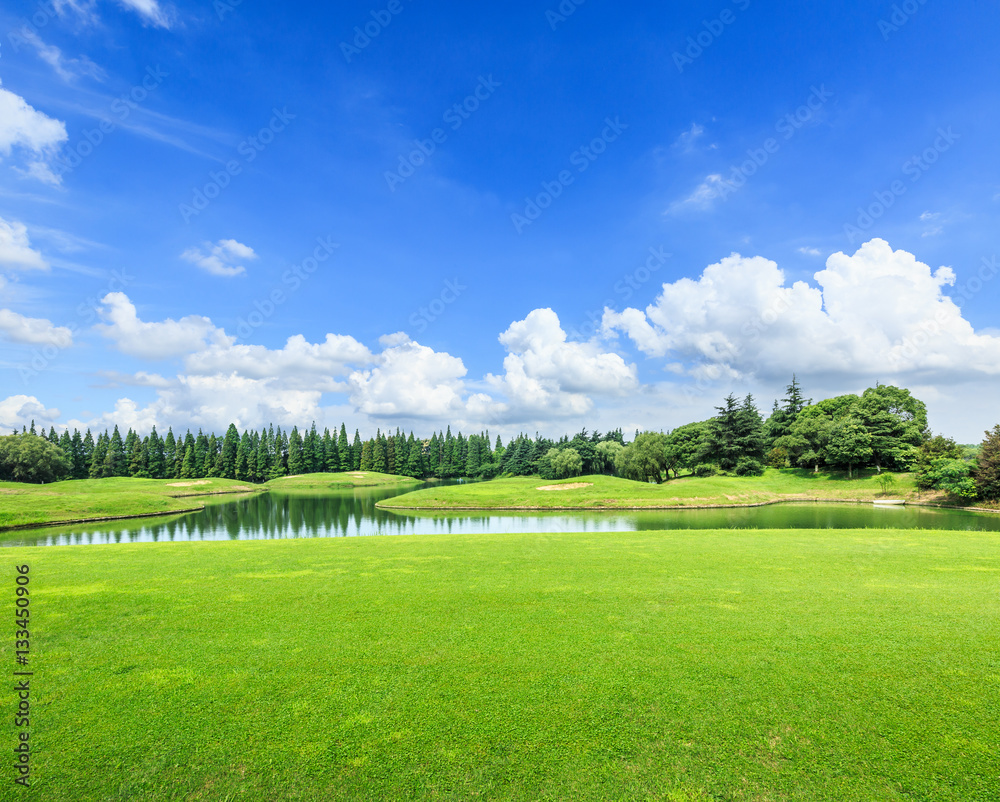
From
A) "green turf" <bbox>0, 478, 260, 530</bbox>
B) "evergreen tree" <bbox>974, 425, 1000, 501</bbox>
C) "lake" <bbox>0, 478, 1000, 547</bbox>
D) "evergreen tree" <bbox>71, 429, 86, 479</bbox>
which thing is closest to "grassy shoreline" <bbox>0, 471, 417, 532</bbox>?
"green turf" <bbox>0, 478, 260, 530</bbox>

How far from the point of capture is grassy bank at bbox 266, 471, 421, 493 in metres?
92.7

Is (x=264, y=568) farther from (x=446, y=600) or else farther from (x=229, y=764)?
(x=229, y=764)

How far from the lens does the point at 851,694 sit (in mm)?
5688

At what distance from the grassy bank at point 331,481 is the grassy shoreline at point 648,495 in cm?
4478

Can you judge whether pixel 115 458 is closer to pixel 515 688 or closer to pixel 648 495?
pixel 648 495

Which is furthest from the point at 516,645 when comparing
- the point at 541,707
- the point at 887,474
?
the point at 887,474

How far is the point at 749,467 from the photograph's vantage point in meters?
70.9

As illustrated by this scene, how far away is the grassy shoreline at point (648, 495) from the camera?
49.5 metres

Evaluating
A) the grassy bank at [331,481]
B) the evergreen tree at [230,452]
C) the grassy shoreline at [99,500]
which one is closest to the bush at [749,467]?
the grassy bank at [331,481]

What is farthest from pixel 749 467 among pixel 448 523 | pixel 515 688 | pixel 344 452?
pixel 344 452

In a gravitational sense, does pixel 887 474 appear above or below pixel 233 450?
below

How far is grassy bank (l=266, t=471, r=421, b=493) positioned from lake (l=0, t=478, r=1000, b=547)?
43986mm

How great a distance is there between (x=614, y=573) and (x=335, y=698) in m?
7.60

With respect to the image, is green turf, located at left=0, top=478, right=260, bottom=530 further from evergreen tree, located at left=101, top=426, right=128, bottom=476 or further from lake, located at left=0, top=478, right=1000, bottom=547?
evergreen tree, located at left=101, top=426, right=128, bottom=476
